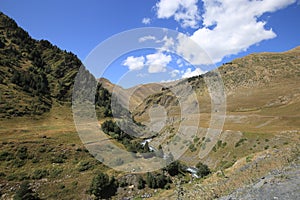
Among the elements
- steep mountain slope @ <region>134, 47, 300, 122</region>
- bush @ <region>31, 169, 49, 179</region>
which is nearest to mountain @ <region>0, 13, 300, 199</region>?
bush @ <region>31, 169, 49, 179</region>

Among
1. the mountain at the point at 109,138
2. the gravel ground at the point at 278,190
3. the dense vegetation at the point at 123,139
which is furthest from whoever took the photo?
the dense vegetation at the point at 123,139

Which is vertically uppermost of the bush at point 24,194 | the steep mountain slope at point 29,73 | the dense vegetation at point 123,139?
the steep mountain slope at point 29,73

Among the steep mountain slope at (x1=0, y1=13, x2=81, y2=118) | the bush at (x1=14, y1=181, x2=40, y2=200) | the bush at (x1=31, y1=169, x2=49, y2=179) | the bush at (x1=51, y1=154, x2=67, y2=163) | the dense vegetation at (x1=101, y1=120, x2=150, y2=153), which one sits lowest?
the bush at (x1=14, y1=181, x2=40, y2=200)

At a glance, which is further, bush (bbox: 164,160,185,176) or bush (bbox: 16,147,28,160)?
bush (bbox: 16,147,28,160)

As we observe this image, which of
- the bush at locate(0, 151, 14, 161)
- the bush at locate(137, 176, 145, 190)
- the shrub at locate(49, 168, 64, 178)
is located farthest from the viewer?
the bush at locate(0, 151, 14, 161)

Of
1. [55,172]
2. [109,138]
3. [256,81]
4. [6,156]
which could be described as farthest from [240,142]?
[256,81]

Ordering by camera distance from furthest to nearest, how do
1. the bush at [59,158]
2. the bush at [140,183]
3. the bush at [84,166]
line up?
1. the bush at [59,158]
2. the bush at [84,166]
3. the bush at [140,183]

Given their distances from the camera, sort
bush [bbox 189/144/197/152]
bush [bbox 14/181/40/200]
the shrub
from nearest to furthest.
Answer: bush [bbox 14/181/40/200] → the shrub → bush [bbox 189/144/197/152]

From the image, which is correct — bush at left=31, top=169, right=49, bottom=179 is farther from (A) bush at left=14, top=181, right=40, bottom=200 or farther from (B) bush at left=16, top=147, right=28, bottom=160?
(B) bush at left=16, top=147, right=28, bottom=160

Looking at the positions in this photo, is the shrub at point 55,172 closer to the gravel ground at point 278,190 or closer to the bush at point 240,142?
the bush at point 240,142

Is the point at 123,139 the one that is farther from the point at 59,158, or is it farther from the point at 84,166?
the point at 59,158

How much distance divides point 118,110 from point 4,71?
160 ft

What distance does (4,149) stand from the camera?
3925 cm

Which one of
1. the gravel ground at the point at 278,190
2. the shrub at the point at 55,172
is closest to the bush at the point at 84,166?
the shrub at the point at 55,172
